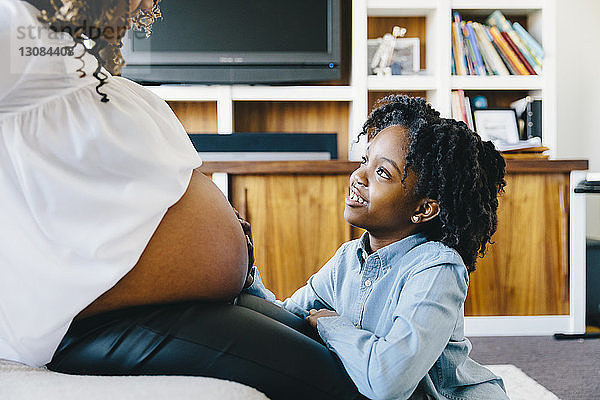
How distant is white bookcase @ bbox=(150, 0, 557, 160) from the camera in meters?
2.46

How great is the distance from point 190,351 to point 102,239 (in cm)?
16

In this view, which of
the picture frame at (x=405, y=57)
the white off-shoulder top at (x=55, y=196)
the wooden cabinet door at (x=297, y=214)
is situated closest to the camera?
the white off-shoulder top at (x=55, y=196)

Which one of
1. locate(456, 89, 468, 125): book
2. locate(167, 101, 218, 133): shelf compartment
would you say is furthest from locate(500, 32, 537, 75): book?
locate(167, 101, 218, 133): shelf compartment

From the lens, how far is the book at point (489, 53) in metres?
2.50

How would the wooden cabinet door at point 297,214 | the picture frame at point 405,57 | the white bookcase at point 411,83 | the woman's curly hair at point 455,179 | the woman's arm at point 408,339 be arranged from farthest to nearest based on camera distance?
the picture frame at point 405,57 < the white bookcase at point 411,83 < the wooden cabinet door at point 297,214 < the woman's curly hair at point 455,179 < the woman's arm at point 408,339

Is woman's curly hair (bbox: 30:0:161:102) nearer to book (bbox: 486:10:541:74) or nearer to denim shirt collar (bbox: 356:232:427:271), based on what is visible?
denim shirt collar (bbox: 356:232:427:271)

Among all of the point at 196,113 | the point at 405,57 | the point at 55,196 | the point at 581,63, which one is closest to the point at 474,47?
the point at 405,57

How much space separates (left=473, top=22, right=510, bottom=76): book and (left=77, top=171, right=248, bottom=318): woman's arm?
6.64 ft

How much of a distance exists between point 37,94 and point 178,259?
25 centimetres

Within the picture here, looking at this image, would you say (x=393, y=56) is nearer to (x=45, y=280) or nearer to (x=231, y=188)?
(x=231, y=188)

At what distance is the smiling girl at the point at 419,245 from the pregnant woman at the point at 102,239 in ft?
0.42

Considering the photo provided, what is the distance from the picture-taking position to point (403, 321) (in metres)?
0.79

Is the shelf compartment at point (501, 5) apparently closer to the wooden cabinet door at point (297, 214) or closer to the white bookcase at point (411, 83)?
the white bookcase at point (411, 83)

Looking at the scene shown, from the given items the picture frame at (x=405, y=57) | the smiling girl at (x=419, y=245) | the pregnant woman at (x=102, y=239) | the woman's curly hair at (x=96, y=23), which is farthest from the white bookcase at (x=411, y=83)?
the pregnant woman at (x=102, y=239)
